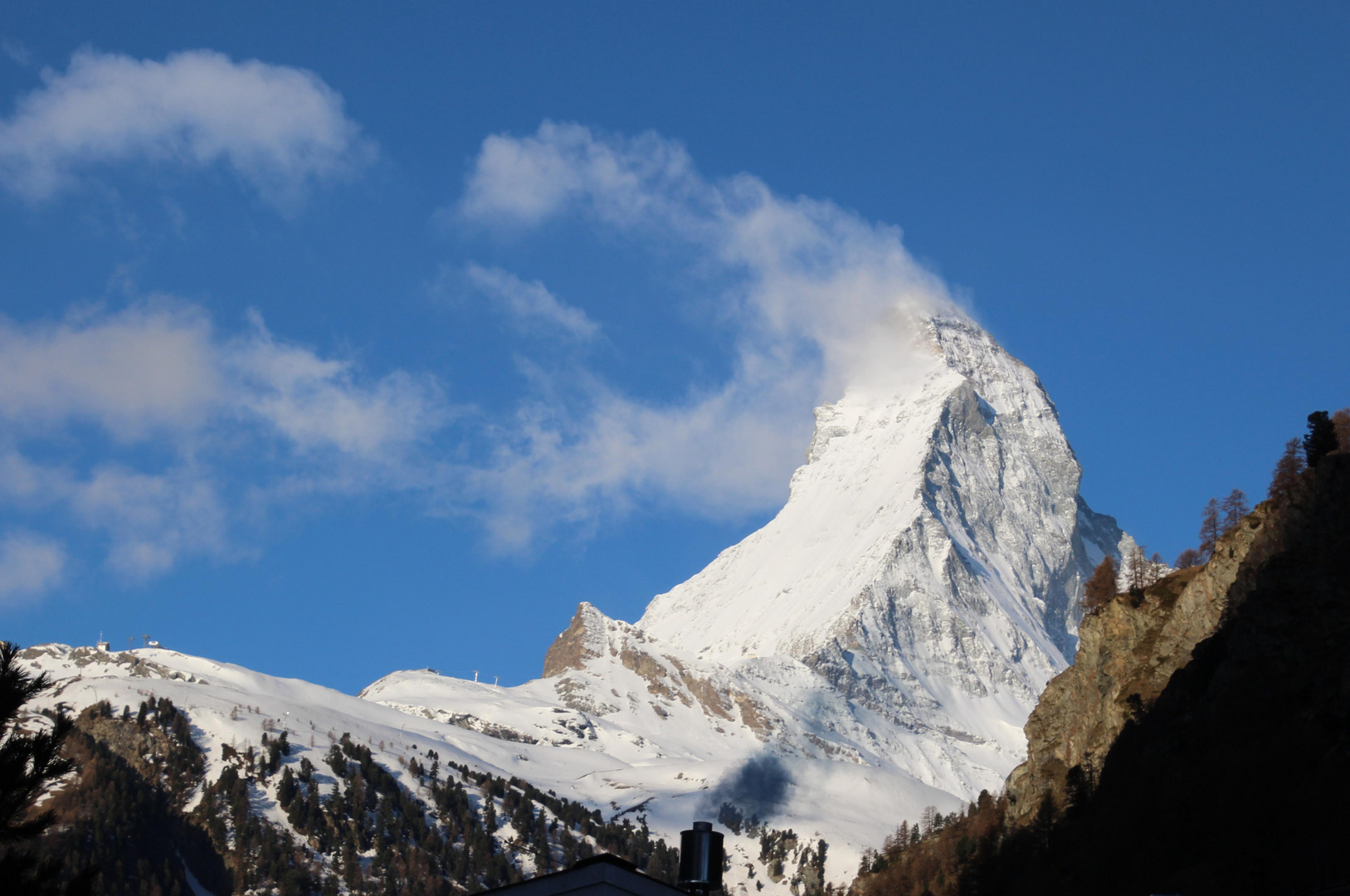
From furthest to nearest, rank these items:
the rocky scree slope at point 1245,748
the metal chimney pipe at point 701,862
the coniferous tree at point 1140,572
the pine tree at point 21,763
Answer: the coniferous tree at point 1140,572, the rocky scree slope at point 1245,748, the metal chimney pipe at point 701,862, the pine tree at point 21,763

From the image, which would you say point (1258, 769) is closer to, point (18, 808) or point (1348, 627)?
point (1348, 627)

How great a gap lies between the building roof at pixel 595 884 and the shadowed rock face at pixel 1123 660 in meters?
80.1

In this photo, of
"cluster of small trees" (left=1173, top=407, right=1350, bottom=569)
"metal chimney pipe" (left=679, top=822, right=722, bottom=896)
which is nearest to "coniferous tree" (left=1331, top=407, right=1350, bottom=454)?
"cluster of small trees" (left=1173, top=407, right=1350, bottom=569)

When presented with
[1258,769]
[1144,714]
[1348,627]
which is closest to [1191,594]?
[1144,714]

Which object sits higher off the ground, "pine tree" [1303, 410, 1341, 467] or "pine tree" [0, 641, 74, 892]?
"pine tree" [1303, 410, 1341, 467]

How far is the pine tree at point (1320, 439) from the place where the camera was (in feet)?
360

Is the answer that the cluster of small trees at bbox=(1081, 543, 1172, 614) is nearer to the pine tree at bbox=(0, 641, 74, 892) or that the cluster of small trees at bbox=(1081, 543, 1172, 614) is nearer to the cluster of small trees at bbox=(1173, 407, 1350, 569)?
the cluster of small trees at bbox=(1173, 407, 1350, 569)

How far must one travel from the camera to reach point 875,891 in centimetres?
17325

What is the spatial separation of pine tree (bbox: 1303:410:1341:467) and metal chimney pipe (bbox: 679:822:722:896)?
89.7 meters

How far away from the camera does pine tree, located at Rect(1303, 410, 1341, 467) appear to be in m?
110

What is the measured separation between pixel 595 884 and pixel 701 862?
5100mm

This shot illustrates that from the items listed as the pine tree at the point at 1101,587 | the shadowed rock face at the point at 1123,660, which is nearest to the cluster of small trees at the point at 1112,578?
the pine tree at the point at 1101,587

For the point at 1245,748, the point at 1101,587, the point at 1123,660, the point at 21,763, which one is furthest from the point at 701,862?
the point at 1101,587

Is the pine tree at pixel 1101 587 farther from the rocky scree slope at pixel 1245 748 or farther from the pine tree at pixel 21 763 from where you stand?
the pine tree at pixel 21 763
